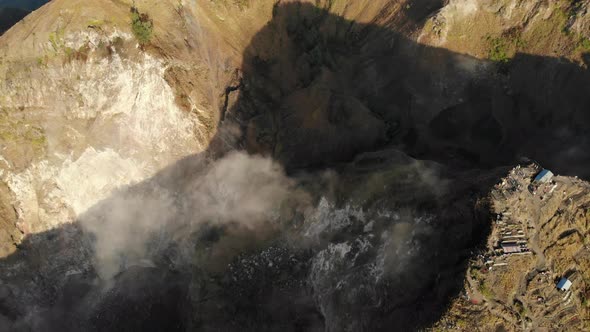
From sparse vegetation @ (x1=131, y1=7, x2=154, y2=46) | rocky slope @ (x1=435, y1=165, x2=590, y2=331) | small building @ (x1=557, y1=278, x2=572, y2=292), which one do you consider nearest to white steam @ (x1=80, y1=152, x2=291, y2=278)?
sparse vegetation @ (x1=131, y1=7, x2=154, y2=46)

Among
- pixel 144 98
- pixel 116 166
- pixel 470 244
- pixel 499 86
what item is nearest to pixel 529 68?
pixel 499 86

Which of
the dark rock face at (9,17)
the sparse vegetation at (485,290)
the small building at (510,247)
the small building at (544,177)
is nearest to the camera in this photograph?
the sparse vegetation at (485,290)

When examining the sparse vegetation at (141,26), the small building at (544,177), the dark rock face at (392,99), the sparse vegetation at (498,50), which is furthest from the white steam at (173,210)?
the sparse vegetation at (498,50)

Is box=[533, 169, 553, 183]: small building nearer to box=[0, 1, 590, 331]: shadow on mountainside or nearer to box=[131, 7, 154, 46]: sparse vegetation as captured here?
box=[0, 1, 590, 331]: shadow on mountainside

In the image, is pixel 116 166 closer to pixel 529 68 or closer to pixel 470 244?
pixel 470 244

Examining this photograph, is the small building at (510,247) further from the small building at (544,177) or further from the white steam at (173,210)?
the white steam at (173,210)

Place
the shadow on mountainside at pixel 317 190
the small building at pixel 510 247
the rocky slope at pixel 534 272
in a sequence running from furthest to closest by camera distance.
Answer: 1. the shadow on mountainside at pixel 317 190
2. the small building at pixel 510 247
3. the rocky slope at pixel 534 272
